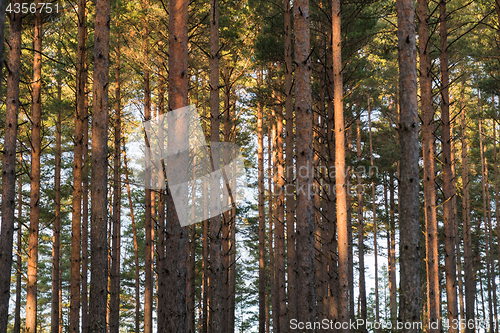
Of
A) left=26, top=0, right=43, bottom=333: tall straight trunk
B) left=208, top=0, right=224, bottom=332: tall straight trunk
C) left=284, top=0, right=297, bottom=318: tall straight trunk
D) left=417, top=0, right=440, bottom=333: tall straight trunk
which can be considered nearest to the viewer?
left=417, top=0, right=440, bottom=333: tall straight trunk

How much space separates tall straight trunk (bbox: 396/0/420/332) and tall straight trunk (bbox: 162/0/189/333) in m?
3.17

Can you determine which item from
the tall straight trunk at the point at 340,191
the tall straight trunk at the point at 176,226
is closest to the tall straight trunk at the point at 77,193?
the tall straight trunk at the point at 176,226

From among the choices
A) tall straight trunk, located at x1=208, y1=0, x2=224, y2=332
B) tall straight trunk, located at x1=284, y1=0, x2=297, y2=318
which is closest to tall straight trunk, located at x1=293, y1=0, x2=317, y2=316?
tall straight trunk, located at x1=208, y1=0, x2=224, y2=332

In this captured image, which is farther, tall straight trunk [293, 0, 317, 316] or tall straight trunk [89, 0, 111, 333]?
tall straight trunk [293, 0, 317, 316]

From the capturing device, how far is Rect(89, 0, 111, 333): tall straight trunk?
19.5 ft

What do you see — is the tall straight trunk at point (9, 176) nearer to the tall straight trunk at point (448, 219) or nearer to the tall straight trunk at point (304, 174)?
the tall straight trunk at point (304, 174)

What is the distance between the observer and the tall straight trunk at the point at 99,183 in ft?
19.5

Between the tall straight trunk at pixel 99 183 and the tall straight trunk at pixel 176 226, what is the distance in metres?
1.29

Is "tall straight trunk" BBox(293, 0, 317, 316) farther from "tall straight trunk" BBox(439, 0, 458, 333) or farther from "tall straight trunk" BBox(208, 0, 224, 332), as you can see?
"tall straight trunk" BBox(439, 0, 458, 333)

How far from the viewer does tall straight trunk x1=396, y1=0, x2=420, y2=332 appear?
209 inches

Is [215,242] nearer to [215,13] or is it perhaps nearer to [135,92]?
[215,13]

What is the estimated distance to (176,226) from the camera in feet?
17.9

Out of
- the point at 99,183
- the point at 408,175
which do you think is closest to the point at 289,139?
the point at 408,175

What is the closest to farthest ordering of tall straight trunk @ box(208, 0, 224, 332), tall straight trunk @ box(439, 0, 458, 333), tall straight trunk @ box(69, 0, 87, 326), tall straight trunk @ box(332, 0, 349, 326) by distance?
1. tall straight trunk @ box(332, 0, 349, 326)
2. tall straight trunk @ box(439, 0, 458, 333)
3. tall straight trunk @ box(208, 0, 224, 332)
4. tall straight trunk @ box(69, 0, 87, 326)
